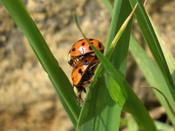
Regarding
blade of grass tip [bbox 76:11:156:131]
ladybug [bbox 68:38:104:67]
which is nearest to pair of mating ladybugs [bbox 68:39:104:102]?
ladybug [bbox 68:38:104:67]

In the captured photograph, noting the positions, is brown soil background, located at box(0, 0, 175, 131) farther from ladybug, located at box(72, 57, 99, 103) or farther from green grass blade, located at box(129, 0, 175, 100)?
green grass blade, located at box(129, 0, 175, 100)

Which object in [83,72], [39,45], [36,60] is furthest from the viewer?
[36,60]

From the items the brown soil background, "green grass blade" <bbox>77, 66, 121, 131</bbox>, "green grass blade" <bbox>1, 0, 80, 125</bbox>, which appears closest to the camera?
"green grass blade" <bbox>1, 0, 80, 125</bbox>

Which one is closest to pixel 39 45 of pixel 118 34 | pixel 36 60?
pixel 118 34

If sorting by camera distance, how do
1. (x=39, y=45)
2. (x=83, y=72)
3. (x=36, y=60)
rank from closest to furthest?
(x=39, y=45) → (x=83, y=72) → (x=36, y=60)

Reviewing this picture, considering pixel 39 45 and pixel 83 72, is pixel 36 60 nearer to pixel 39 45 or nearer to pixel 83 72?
pixel 83 72

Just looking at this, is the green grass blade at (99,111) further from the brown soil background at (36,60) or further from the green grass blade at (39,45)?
the brown soil background at (36,60)

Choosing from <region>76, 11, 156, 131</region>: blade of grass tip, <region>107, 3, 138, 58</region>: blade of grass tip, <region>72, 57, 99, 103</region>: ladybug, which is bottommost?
<region>76, 11, 156, 131</region>: blade of grass tip
